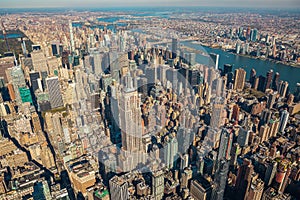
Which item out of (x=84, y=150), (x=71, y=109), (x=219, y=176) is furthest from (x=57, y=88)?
(x=219, y=176)

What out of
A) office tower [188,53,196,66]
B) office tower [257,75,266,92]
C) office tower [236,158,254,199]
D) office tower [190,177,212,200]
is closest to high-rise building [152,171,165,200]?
office tower [190,177,212,200]

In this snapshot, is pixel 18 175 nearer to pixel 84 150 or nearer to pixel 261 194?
pixel 84 150

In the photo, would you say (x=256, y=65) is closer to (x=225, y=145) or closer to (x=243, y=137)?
(x=243, y=137)

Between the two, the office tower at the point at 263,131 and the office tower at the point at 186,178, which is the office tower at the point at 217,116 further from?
Answer: the office tower at the point at 186,178

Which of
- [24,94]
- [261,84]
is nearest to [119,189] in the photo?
[24,94]

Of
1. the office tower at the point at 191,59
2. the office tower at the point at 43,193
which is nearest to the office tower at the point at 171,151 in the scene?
the office tower at the point at 43,193

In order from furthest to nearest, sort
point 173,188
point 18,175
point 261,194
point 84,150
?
point 84,150, point 18,175, point 173,188, point 261,194
